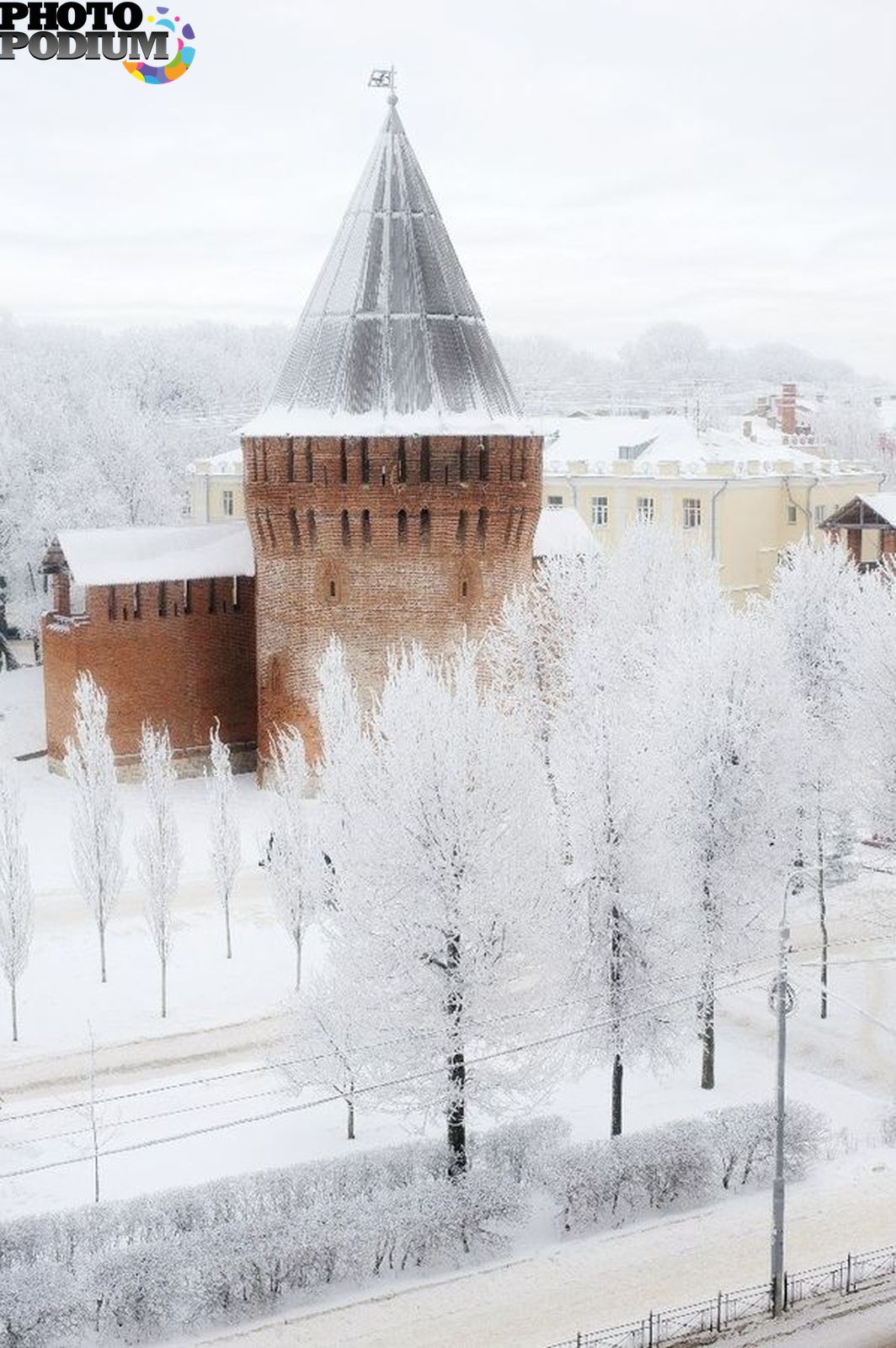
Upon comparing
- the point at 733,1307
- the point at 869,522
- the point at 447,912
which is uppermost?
the point at 869,522

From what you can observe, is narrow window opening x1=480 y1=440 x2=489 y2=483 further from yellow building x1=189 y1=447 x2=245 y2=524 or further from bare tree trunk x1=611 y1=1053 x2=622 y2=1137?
yellow building x1=189 y1=447 x2=245 y2=524

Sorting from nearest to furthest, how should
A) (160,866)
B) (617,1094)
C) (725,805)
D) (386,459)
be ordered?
(617,1094)
(725,805)
(160,866)
(386,459)

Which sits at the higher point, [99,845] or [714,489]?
[714,489]

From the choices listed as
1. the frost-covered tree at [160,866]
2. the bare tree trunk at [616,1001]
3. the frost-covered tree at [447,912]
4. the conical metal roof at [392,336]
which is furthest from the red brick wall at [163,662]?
the bare tree trunk at [616,1001]

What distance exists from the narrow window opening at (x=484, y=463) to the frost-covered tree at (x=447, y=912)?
12721 mm

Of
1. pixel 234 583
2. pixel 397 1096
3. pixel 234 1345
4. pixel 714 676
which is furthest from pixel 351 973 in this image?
pixel 234 583

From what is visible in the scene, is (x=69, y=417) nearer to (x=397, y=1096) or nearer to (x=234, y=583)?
(x=234, y=583)

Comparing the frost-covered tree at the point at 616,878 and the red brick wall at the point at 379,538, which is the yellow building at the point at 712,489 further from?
the frost-covered tree at the point at 616,878

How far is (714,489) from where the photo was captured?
43.1 meters

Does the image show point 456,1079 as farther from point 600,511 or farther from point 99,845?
point 600,511

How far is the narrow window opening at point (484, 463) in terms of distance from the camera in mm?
27344

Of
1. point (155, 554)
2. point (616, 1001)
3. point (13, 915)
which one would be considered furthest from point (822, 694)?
point (155, 554)

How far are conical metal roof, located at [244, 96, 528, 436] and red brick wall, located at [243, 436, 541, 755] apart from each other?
50cm

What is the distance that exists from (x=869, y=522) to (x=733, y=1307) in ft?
90.5
